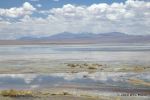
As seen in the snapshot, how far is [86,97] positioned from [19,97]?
11.8 ft

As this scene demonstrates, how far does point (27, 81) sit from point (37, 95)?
9.10 metres

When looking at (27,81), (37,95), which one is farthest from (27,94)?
(27,81)

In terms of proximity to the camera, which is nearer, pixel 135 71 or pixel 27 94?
pixel 27 94

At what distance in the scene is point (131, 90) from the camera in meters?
25.3

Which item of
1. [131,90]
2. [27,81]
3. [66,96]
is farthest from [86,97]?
[27,81]

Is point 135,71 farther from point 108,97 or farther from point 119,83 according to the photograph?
point 108,97

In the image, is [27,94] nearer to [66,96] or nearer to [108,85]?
[66,96]

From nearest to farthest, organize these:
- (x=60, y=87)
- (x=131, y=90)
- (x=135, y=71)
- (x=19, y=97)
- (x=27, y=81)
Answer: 1. (x=19, y=97)
2. (x=131, y=90)
3. (x=60, y=87)
4. (x=27, y=81)
5. (x=135, y=71)

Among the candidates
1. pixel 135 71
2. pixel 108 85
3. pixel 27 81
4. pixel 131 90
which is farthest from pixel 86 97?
pixel 135 71

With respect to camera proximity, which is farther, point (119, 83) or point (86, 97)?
point (119, 83)

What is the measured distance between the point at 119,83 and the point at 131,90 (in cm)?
371

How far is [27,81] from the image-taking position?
31.0 metres

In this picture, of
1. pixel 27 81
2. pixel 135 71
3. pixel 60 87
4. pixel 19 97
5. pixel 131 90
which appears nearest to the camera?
pixel 19 97

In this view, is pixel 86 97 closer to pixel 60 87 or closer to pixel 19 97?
pixel 19 97
